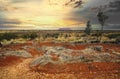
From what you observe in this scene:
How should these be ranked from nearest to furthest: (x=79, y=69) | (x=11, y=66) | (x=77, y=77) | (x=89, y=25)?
(x=77, y=77)
(x=79, y=69)
(x=11, y=66)
(x=89, y=25)

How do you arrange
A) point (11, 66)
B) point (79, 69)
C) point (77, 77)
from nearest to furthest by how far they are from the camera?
1. point (77, 77)
2. point (79, 69)
3. point (11, 66)

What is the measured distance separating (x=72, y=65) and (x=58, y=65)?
1876 millimetres

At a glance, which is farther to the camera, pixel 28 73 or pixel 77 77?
pixel 28 73

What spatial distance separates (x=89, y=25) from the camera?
9988 cm

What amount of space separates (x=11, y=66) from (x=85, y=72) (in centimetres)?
1094

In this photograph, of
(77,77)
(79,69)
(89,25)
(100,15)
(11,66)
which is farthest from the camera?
(89,25)

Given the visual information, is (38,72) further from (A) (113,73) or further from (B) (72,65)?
(A) (113,73)

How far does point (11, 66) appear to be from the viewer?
98.5 ft

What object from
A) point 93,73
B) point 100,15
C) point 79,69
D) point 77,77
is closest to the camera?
point 77,77

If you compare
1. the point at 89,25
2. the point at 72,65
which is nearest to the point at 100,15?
the point at 89,25

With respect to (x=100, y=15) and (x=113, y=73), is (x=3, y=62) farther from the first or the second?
(x=100, y=15)

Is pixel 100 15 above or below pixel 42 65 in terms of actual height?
above

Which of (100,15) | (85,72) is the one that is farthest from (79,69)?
(100,15)

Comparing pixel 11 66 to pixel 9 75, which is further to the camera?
pixel 11 66
